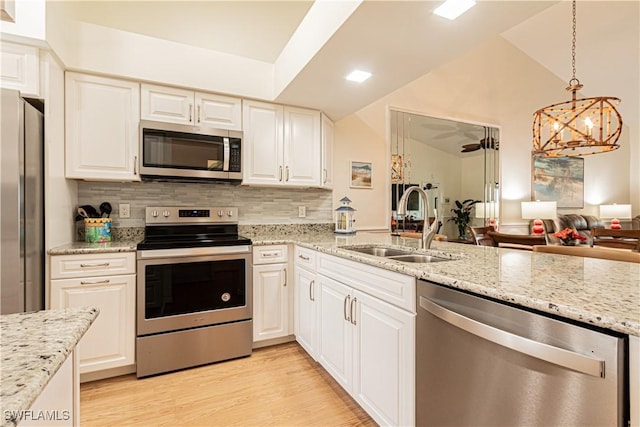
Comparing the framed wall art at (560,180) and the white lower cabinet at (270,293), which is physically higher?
the framed wall art at (560,180)

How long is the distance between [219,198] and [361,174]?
5.19 ft

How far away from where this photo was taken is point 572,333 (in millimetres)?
756

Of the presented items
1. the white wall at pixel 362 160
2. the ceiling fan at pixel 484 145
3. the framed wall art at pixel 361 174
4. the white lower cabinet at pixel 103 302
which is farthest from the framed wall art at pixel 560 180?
the white lower cabinet at pixel 103 302

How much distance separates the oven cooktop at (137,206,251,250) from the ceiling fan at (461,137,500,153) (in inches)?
141

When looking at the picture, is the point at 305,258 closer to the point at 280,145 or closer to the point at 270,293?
the point at 270,293

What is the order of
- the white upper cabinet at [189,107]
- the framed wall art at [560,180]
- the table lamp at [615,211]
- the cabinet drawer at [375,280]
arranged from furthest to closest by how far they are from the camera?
1. the table lamp at [615,211]
2. the framed wall art at [560,180]
3. the white upper cabinet at [189,107]
4. the cabinet drawer at [375,280]

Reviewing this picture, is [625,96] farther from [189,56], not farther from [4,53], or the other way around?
[4,53]

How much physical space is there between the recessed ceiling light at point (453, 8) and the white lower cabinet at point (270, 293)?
73.7 inches

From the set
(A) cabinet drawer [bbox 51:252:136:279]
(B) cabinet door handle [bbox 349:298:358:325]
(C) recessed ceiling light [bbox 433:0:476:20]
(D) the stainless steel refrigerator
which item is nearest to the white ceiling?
(C) recessed ceiling light [bbox 433:0:476:20]

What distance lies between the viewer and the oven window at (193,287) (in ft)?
7.09

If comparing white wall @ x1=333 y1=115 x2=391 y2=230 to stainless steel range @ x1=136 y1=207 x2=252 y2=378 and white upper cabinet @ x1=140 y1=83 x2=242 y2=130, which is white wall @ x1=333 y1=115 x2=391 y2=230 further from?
stainless steel range @ x1=136 y1=207 x2=252 y2=378

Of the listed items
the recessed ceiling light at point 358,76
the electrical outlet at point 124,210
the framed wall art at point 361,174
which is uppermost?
the recessed ceiling light at point 358,76

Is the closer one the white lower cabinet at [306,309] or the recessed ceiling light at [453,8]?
the recessed ceiling light at [453,8]

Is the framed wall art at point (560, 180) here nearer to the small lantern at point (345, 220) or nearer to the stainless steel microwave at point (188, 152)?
the small lantern at point (345, 220)
